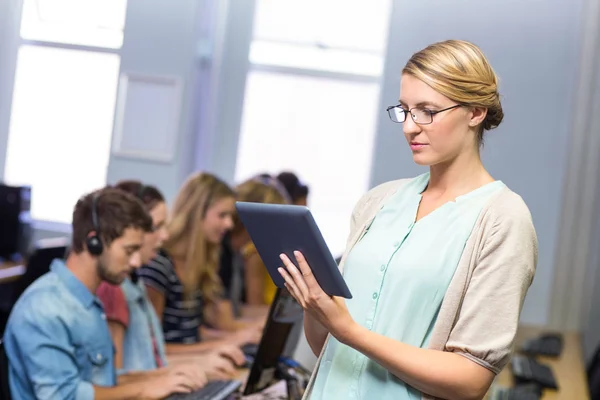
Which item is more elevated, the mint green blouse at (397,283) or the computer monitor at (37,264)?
the mint green blouse at (397,283)

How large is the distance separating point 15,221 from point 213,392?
9.48ft

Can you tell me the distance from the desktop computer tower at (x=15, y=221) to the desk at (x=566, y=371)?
269 centimetres

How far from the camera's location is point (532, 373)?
337cm

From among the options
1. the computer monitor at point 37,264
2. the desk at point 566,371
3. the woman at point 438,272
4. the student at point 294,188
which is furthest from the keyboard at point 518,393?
the student at point 294,188

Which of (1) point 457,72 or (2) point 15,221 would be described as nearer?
(1) point 457,72

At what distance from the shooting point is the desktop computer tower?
4.81m

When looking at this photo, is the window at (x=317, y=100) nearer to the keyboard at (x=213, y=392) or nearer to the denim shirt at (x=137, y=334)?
the denim shirt at (x=137, y=334)

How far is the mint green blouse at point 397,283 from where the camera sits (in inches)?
55.4

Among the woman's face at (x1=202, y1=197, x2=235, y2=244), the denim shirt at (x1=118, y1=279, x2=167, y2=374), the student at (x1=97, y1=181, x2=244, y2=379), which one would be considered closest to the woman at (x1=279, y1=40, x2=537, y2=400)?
the student at (x1=97, y1=181, x2=244, y2=379)

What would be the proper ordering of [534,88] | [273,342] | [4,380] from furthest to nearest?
1. [534,88]
2. [273,342]
3. [4,380]

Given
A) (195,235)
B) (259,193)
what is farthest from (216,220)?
(259,193)

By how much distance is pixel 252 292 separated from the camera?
4.48 m

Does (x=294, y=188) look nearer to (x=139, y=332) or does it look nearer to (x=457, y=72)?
(x=139, y=332)

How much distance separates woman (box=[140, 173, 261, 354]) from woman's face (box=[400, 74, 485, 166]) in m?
1.88
